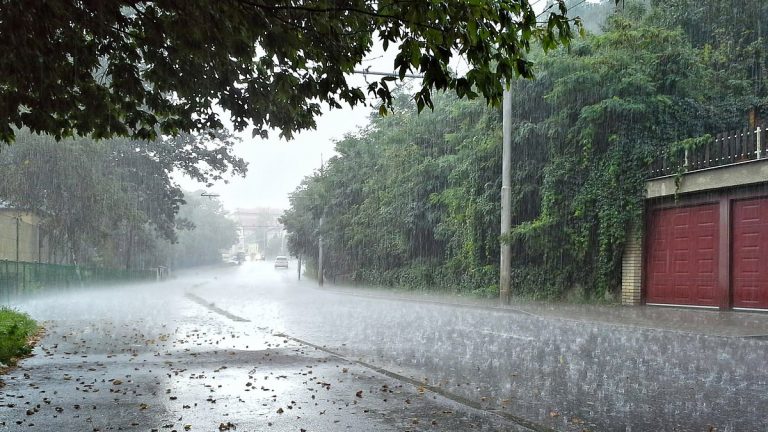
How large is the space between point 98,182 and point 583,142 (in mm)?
22004

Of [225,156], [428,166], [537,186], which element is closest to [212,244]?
[225,156]

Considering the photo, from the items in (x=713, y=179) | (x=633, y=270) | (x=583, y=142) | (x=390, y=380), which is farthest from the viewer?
(x=583, y=142)

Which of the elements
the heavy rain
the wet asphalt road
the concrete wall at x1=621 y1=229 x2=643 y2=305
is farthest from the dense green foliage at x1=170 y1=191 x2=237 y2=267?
Result: the wet asphalt road

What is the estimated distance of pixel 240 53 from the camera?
6336mm

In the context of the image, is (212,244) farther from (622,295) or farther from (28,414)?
(28,414)

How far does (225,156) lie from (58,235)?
34.0ft

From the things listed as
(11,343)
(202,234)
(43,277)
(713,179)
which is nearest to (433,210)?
(713,179)

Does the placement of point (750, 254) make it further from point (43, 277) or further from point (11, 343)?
point (43, 277)

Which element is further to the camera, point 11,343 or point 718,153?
point 718,153

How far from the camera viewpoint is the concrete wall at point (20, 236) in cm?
3250

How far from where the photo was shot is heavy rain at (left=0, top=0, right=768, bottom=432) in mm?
5695

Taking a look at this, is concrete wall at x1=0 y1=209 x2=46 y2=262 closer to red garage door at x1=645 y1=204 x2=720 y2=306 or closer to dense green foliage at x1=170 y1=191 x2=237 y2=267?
red garage door at x1=645 y1=204 x2=720 y2=306

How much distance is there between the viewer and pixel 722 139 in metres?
16.3

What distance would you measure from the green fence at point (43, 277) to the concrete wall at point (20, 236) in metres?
2.55
